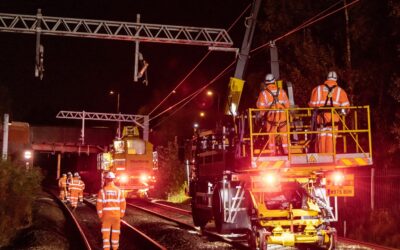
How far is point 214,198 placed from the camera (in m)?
13.1

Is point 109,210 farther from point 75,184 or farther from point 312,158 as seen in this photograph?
point 75,184

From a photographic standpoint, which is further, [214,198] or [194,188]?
[194,188]

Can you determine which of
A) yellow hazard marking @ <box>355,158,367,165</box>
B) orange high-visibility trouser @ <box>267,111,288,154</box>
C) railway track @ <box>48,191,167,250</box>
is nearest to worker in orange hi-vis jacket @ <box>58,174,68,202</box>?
railway track @ <box>48,191,167,250</box>

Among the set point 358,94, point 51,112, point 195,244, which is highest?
point 51,112

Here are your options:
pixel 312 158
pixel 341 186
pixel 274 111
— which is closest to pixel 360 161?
pixel 341 186

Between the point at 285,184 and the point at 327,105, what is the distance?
1857mm

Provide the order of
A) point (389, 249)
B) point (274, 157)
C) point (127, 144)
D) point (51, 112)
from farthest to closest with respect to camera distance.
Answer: point (51, 112) < point (127, 144) < point (389, 249) < point (274, 157)

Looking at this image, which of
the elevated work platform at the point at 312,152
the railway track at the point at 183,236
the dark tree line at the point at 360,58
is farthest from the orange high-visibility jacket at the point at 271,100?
the dark tree line at the point at 360,58

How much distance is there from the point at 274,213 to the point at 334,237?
1.29 metres

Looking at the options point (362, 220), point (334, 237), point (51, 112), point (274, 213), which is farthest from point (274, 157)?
point (51, 112)

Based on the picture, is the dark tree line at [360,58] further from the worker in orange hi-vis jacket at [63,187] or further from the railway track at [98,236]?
the worker in orange hi-vis jacket at [63,187]

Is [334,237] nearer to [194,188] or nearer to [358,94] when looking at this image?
[194,188]

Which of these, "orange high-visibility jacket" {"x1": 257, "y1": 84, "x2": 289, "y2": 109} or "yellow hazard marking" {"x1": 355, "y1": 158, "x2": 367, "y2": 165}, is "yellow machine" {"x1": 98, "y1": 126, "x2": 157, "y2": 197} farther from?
"yellow hazard marking" {"x1": 355, "y1": 158, "x2": 367, "y2": 165}

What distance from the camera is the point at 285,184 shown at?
11.4 meters
